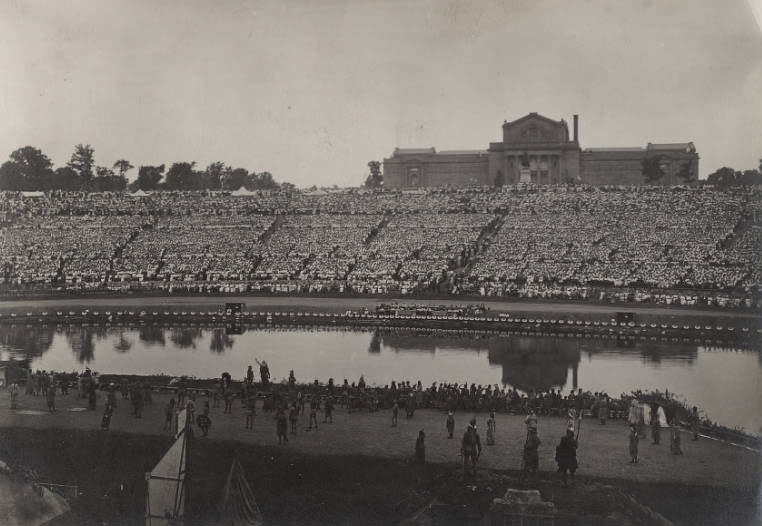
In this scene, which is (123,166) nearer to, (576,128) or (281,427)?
(576,128)

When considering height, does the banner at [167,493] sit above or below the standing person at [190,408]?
below

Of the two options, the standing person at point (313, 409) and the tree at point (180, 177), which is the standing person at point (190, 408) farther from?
the tree at point (180, 177)

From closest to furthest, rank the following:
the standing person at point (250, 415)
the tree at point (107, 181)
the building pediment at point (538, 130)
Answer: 1. the standing person at point (250, 415)
2. the building pediment at point (538, 130)
3. the tree at point (107, 181)

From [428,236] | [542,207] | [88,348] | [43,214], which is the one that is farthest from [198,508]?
[43,214]

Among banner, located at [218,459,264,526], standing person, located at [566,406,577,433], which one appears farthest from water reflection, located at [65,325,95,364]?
standing person, located at [566,406,577,433]

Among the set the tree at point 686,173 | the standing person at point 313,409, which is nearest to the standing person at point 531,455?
the standing person at point 313,409

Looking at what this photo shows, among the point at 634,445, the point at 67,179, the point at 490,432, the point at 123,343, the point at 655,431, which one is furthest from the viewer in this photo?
the point at 67,179

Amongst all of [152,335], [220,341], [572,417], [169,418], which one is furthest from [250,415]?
[152,335]
